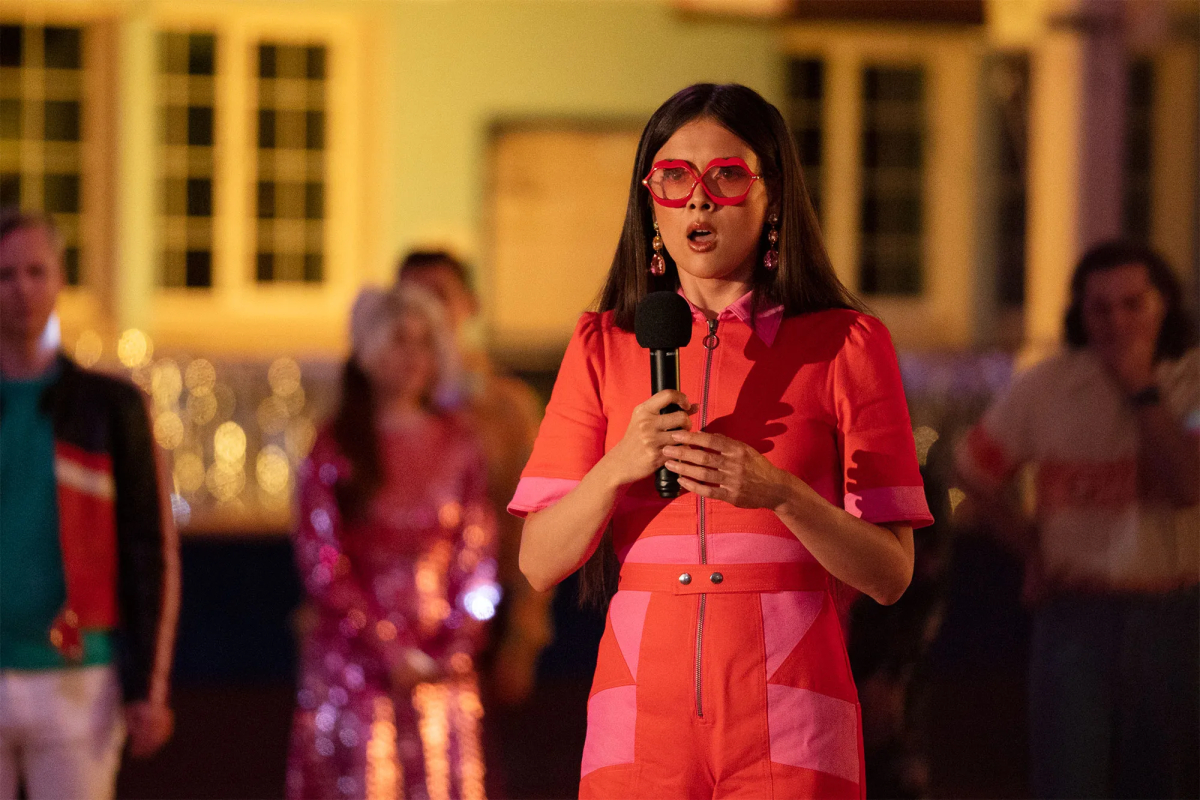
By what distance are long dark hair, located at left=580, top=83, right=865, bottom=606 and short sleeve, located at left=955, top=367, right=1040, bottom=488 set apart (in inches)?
69.7

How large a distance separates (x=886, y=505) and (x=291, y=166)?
911 cm

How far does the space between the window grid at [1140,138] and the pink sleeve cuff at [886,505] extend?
1038 cm

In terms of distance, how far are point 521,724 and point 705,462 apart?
191 inches

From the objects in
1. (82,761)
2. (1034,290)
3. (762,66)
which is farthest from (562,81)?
(82,761)

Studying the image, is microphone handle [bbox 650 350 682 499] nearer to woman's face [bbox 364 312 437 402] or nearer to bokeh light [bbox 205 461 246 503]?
woman's face [bbox 364 312 437 402]

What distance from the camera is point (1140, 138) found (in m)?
11.3

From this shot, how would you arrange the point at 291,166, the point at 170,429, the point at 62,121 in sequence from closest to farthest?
the point at 170,429
the point at 62,121
the point at 291,166

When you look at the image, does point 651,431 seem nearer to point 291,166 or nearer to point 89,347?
point 89,347

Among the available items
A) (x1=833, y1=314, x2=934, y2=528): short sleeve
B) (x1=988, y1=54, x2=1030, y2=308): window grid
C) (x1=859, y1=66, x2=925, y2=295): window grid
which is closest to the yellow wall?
(x1=859, y1=66, x2=925, y2=295): window grid

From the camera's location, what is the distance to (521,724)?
6223 mm

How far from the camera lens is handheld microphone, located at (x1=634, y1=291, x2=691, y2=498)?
1.66 metres

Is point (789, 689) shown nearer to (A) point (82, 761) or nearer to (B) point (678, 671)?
(B) point (678, 671)

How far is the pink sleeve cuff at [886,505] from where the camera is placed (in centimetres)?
171

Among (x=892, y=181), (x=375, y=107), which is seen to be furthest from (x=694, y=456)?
(x=892, y=181)
